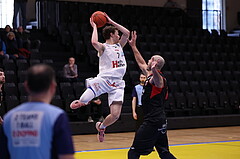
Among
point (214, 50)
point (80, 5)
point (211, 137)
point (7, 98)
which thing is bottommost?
point (211, 137)

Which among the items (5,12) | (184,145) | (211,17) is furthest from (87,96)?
(211,17)

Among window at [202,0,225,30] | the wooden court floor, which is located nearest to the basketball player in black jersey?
the wooden court floor

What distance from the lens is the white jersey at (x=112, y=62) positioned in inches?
307

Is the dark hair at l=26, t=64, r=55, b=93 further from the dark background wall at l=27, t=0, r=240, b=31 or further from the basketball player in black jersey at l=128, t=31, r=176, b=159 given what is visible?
the dark background wall at l=27, t=0, r=240, b=31

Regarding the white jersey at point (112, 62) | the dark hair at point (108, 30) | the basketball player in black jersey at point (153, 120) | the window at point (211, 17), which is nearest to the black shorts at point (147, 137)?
the basketball player in black jersey at point (153, 120)

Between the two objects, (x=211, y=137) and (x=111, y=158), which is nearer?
(x=111, y=158)

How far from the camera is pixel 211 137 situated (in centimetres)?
1239

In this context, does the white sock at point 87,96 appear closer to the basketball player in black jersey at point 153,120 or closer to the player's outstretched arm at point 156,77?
the basketball player in black jersey at point 153,120

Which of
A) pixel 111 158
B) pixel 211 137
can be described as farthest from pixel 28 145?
pixel 211 137

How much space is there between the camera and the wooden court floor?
9.03 meters

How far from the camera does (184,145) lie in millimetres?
10570

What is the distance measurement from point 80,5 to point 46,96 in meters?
15.6

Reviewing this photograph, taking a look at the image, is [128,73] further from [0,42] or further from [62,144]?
[62,144]

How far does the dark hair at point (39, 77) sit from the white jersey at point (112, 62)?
4.63 m
